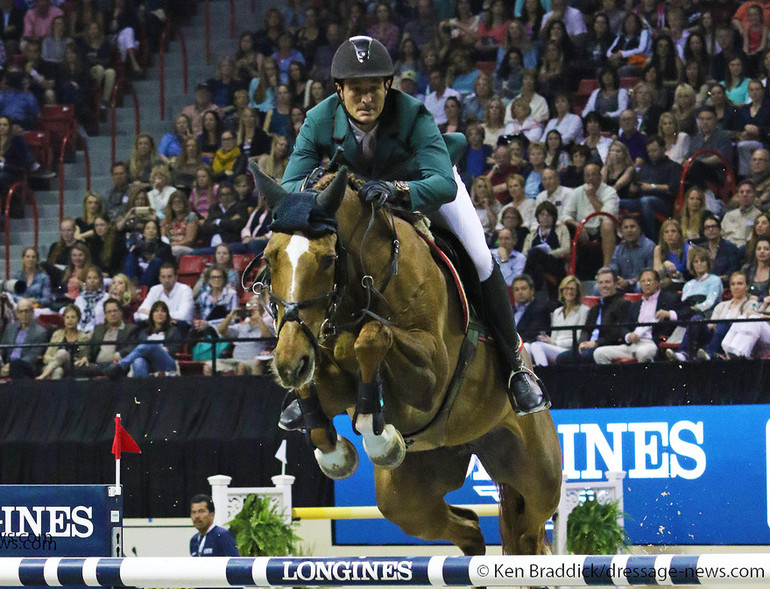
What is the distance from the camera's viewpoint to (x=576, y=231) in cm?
1187

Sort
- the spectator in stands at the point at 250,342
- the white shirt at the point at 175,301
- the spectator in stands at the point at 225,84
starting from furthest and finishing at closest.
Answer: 1. the spectator in stands at the point at 225,84
2. the white shirt at the point at 175,301
3. the spectator in stands at the point at 250,342

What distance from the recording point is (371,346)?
16.7ft

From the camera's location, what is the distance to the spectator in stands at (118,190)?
49.8ft

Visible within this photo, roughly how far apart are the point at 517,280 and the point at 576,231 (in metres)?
0.96

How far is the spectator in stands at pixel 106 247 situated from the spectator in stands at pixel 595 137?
5.18 metres

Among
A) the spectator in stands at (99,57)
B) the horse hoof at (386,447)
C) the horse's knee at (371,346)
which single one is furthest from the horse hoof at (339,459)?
the spectator in stands at (99,57)

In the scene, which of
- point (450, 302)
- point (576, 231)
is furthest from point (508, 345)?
point (576, 231)

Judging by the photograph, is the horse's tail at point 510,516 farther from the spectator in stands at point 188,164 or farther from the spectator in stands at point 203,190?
the spectator in stands at point 188,164

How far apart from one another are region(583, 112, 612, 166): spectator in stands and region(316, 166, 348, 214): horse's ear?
317 inches

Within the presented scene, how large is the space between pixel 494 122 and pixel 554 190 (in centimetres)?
147

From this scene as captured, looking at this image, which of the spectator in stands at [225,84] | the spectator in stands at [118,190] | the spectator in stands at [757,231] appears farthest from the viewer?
the spectator in stands at [225,84]

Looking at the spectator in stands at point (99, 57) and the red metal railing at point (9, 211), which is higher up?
the spectator in stands at point (99, 57)

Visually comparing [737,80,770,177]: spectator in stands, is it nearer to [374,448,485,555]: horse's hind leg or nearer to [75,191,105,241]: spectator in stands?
[374,448,485,555]: horse's hind leg

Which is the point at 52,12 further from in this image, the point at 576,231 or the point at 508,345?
the point at 508,345
